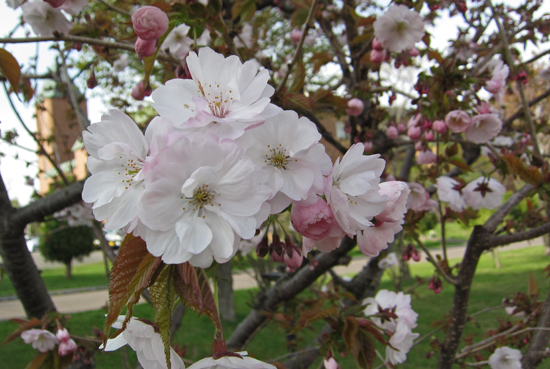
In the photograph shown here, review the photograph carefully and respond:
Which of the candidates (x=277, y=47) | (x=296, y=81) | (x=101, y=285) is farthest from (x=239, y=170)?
(x=101, y=285)

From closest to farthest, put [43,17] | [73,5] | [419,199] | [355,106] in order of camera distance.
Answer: [73,5], [43,17], [355,106], [419,199]

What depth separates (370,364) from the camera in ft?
4.20

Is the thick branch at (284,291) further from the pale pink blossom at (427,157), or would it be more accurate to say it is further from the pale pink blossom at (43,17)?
the pale pink blossom at (43,17)

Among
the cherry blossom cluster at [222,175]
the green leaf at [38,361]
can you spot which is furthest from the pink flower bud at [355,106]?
the green leaf at [38,361]

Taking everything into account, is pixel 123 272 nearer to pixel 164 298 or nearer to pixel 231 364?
pixel 164 298

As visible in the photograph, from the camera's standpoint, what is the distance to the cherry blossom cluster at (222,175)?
1.74 feet

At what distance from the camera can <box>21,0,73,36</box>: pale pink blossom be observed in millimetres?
1537

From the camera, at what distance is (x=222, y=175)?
1.79 ft

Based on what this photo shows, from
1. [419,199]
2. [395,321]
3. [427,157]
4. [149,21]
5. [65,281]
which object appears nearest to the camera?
[149,21]

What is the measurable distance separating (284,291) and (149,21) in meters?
1.63

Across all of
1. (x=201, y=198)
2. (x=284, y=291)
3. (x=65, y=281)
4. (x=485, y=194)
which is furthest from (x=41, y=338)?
(x=65, y=281)

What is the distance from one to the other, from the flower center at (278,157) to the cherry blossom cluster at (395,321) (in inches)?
42.0

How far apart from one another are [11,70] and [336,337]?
1357 millimetres

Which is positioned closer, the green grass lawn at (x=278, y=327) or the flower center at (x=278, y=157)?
the flower center at (x=278, y=157)
